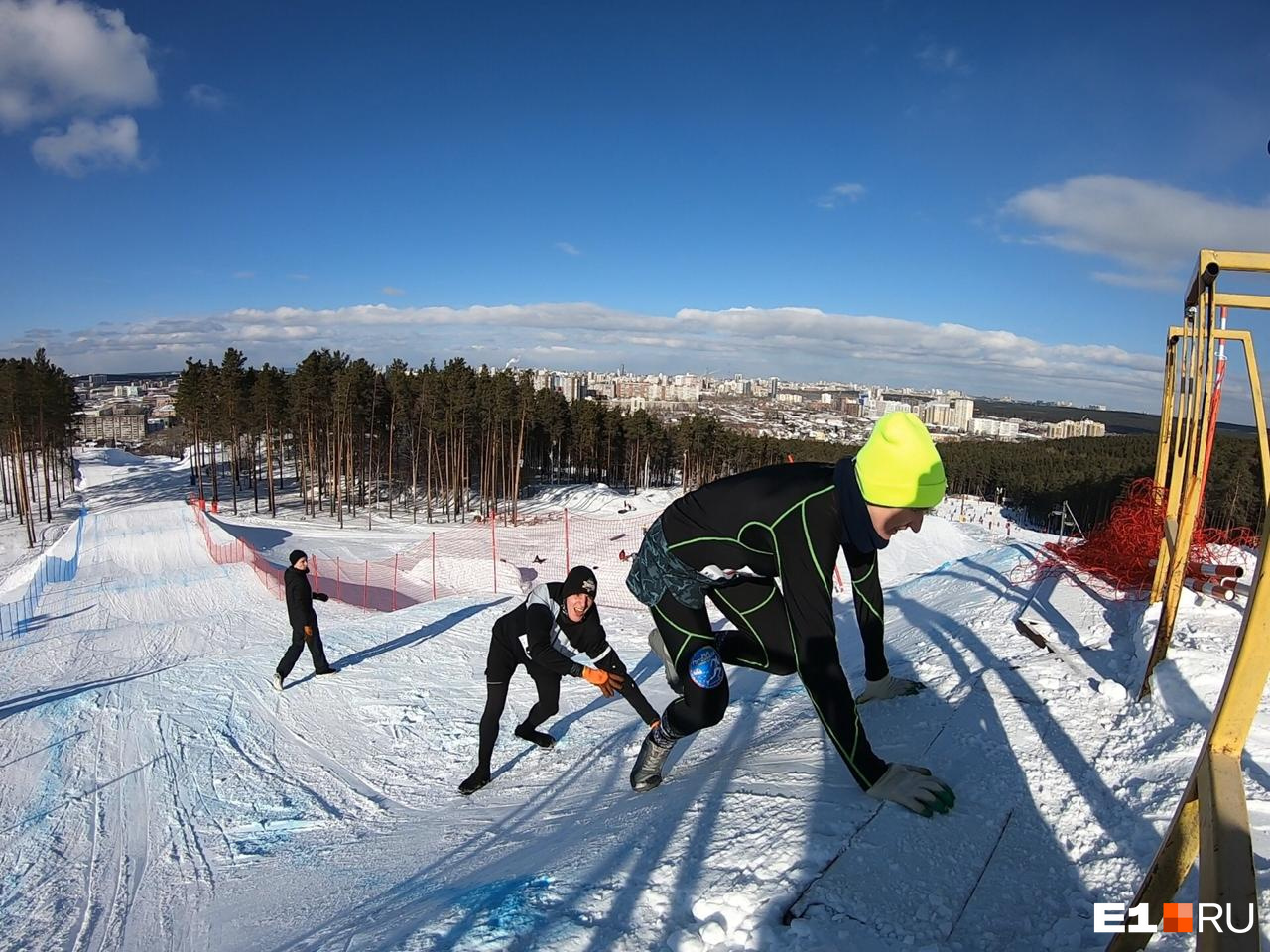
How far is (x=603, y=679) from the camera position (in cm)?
525

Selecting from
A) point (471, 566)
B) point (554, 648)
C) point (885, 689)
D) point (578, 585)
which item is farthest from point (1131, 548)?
point (471, 566)

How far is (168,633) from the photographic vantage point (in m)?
13.5

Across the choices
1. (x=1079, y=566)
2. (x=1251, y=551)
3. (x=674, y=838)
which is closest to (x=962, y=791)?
(x=674, y=838)

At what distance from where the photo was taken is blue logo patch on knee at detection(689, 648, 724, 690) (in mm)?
3619

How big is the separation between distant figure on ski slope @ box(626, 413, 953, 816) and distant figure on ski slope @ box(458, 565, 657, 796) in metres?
1.19

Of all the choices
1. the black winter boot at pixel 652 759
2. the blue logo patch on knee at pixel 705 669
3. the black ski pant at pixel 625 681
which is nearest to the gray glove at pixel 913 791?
the blue logo patch on knee at pixel 705 669

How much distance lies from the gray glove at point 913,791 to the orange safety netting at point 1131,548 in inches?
161

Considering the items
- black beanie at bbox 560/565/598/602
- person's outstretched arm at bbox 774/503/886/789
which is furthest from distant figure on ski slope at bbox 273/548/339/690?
person's outstretched arm at bbox 774/503/886/789

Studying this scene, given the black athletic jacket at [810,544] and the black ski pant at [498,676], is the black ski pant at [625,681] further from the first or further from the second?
the black athletic jacket at [810,544]

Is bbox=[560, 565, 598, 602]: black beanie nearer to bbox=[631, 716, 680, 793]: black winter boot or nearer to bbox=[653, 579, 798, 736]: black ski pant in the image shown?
bbox=[631, 716, 680, 793]: black winter boot

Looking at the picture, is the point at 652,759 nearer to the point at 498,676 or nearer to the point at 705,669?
the point at 705,669

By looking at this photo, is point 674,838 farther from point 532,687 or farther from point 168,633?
point 168,633

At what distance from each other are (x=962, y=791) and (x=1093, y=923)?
94 cm

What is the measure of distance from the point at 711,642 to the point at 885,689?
5.11 feet
